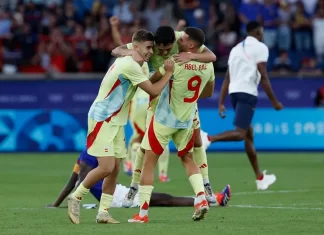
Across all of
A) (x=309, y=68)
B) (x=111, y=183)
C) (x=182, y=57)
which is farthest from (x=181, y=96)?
(x=309, y=68)

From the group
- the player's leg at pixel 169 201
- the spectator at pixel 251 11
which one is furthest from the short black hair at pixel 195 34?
the spectator at pixel 251 11

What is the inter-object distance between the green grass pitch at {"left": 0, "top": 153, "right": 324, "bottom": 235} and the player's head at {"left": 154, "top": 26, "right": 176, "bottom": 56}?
6.39 feet

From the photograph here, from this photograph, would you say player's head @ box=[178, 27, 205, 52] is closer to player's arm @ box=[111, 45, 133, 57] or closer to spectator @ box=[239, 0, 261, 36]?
player's arm @ box=[111, 45, 133, 57]

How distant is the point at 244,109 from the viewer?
15.7m

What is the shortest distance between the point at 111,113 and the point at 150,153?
868 mm

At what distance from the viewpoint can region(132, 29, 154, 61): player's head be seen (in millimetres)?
10648

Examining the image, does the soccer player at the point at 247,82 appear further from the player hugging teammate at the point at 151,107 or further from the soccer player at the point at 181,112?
the soccer player at the point at 181,112

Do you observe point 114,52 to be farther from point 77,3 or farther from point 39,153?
point 77,3

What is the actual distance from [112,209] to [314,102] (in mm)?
13695

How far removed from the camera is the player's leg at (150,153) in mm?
10992

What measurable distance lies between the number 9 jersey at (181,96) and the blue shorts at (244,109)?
4.22m

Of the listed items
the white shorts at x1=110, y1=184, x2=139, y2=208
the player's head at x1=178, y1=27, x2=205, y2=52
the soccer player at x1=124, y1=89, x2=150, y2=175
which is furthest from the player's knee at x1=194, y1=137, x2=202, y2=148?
the soccer player at x1=124, y1=89, x2=150, y2=175

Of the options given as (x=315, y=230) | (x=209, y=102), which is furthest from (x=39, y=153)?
(x=315, y=230)

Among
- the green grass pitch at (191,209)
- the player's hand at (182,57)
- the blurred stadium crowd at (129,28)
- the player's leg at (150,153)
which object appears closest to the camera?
the green grass pitch at (191,209)
